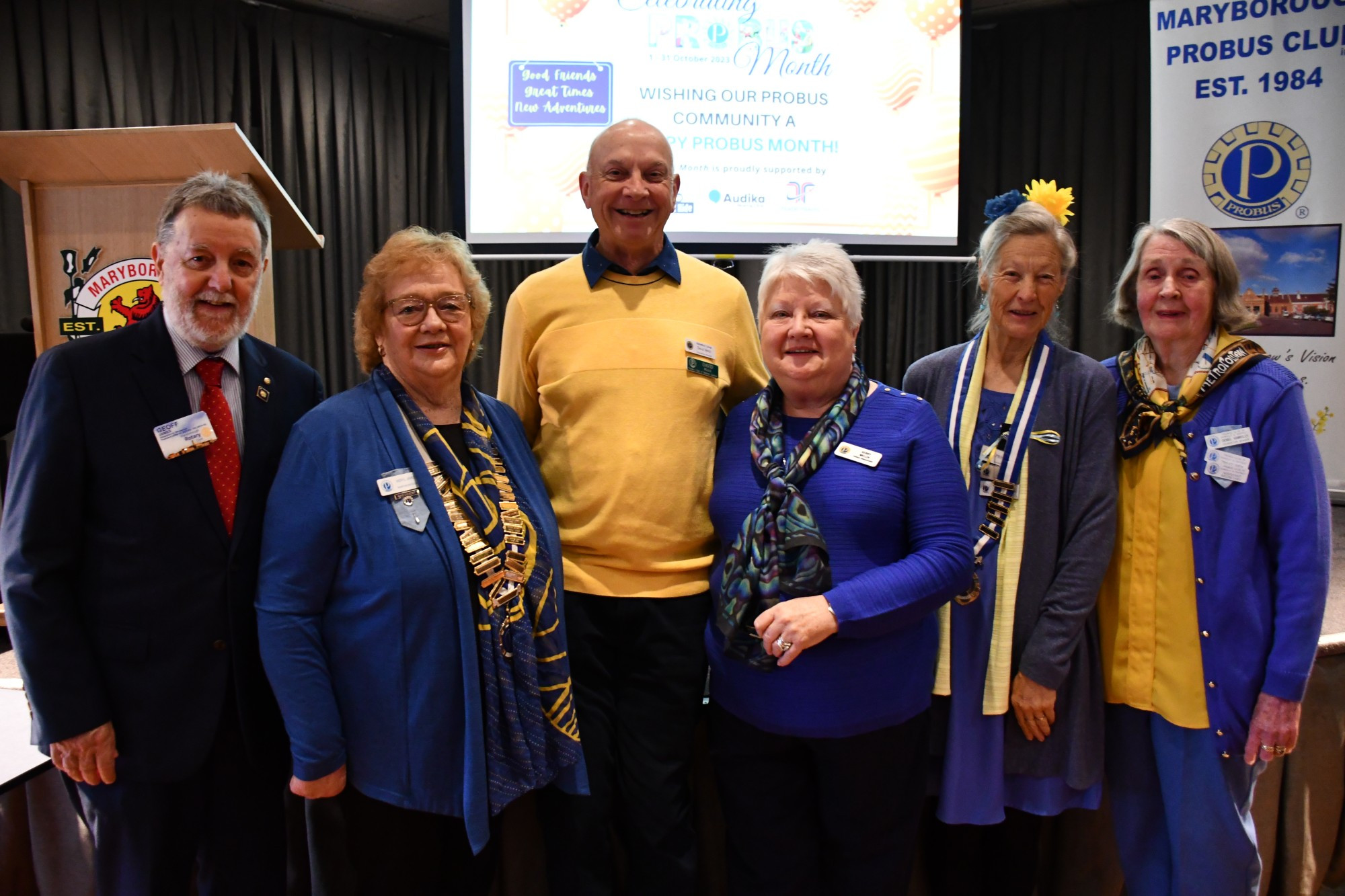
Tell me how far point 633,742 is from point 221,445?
101 centimetres

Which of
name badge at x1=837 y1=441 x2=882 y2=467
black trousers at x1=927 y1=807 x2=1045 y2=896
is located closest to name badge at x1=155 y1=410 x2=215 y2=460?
name badge at x1=837 y1=441 x2=882 y2=467

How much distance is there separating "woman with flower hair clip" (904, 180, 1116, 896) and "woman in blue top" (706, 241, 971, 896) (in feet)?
0.74

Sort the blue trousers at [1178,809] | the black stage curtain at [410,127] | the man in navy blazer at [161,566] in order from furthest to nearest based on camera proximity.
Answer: the black stage curtain at [410,127] → the blue trousers at [1178,809] → the man in navy blazer at [161,566]

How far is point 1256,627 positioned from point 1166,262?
81 cm

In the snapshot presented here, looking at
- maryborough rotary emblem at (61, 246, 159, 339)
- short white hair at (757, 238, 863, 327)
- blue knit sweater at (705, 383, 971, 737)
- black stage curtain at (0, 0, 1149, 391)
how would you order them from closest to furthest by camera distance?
blue knit sweater at (705, 383, 971, 737)
short white hair at (757, 238, 863, 327)
maryborough rotary emblem at (61, 246, 159, 339)
black stage curtain at (0, 0, 1149, 391)

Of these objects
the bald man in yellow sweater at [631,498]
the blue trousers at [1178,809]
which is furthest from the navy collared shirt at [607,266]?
the blue trousers at [1178,809]

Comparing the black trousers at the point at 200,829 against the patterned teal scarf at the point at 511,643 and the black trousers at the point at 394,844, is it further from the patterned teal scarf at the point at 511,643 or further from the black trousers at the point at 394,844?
the patterned teal scarf at the point at 511,643

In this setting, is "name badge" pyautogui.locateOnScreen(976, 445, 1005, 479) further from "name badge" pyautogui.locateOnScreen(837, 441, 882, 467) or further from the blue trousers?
the blue trousers

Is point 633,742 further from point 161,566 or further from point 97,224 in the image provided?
point 97,224

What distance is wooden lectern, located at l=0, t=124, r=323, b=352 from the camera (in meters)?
1.84

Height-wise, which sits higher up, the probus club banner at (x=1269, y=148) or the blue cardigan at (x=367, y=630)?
the probus club banner at (x=1269, y=148)

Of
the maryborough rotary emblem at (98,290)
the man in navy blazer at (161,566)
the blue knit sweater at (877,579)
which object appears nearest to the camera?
the man in navy blazer at (161,566)

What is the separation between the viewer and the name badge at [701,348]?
1812mm

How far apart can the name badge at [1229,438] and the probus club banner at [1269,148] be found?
2.45 m
